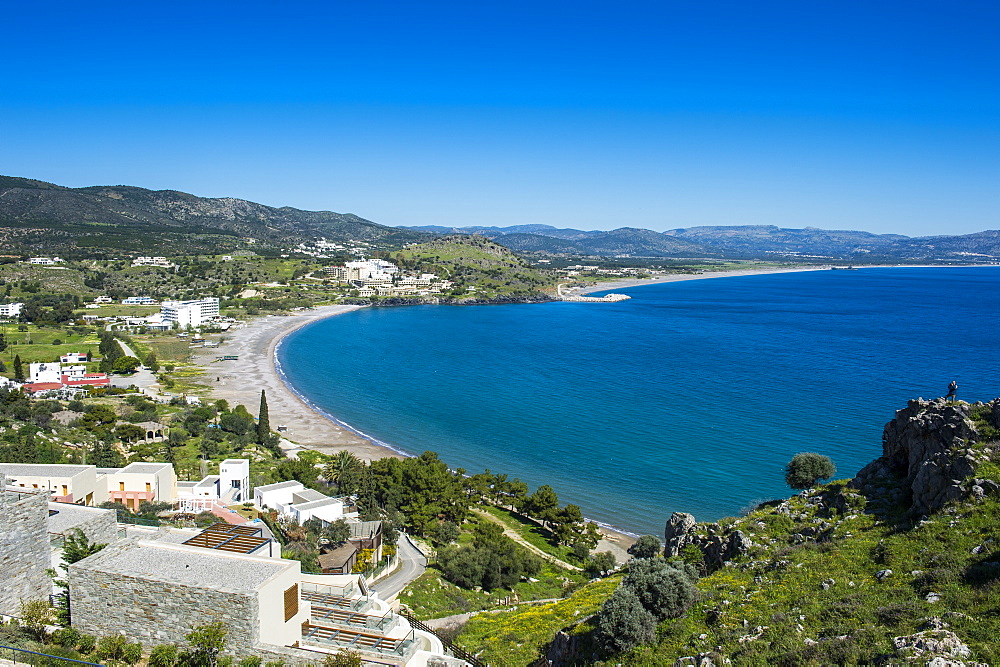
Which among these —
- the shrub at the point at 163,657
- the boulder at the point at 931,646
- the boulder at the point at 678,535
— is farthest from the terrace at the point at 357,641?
the boulder at the point at 678,535

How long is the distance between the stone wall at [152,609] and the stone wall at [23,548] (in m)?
1.57

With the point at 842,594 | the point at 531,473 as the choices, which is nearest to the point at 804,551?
the point at 842,594

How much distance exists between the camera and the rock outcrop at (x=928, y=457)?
11391mm

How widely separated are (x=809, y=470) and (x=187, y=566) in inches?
706

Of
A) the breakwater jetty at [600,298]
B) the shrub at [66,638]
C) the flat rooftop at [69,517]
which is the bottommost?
the breakwater jetty at [600,298]

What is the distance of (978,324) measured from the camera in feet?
281

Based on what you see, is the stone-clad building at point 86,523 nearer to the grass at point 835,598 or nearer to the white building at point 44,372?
the grass at point 835,598

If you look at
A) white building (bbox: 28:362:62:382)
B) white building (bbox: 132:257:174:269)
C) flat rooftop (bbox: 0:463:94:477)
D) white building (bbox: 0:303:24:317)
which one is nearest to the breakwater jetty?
white building (bbox: 132:257:174:269)

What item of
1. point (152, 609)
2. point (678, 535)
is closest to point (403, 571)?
point (678, 535)

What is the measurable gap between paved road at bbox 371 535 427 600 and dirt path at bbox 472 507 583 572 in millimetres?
4200

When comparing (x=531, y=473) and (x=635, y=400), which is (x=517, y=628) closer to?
(x=531, y=473)

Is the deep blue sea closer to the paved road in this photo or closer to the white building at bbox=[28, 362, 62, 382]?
the paved road

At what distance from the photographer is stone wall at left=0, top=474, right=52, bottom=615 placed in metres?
9.16

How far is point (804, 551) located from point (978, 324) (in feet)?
307
